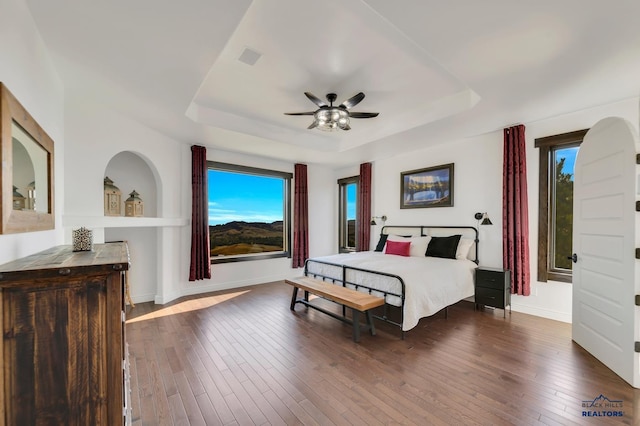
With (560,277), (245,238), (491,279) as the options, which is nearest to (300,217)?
(245,238)

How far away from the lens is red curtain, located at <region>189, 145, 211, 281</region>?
4.68 m

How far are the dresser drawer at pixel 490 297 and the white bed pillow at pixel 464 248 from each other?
0.52m

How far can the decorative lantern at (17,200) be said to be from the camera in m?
1.47

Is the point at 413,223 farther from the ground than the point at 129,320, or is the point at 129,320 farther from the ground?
the point at 413,223

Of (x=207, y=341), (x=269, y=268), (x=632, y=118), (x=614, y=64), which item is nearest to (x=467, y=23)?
(x=614, y=64)

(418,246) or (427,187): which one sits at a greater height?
(427,187)

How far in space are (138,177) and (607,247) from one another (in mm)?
5873

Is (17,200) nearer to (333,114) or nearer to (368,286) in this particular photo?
(333,114)

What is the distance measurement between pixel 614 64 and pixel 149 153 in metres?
5.36

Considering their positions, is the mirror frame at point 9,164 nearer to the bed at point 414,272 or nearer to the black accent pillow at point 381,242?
the bed at point 414,272

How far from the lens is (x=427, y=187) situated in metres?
5.05

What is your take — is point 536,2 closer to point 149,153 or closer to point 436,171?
point 436,171

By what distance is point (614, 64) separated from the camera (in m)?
2.37

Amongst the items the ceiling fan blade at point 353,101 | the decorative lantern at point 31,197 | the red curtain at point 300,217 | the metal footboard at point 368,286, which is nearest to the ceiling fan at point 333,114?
the ceiling fan blade at point 353,101
